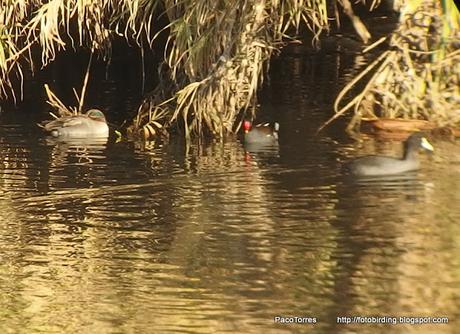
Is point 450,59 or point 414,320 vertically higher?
point 450,59

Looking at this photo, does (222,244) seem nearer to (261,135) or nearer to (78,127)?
(261,135)

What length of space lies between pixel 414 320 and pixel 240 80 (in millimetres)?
9665

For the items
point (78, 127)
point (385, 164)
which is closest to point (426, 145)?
point (385, 164)

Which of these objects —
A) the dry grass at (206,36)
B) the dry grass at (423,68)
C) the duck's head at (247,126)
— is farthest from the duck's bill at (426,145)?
the duck's head at (247,126)

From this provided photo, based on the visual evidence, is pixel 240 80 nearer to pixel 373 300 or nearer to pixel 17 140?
pixel 17 140

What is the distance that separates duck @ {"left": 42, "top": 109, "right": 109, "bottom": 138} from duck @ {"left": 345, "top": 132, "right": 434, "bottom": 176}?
6081 mm

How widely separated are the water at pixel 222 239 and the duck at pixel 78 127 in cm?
150

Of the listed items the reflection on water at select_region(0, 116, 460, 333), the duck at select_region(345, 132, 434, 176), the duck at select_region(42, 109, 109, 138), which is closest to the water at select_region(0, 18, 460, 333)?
the reflection on water at select_region(0, 116, 460, 333)

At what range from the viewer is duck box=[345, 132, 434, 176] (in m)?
14.3

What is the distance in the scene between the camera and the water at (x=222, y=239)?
Answer: 9.15 meters

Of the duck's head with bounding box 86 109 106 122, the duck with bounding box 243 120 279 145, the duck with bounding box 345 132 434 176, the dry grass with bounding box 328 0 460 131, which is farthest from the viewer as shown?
the duck's head with bounding box 86 109 106 122

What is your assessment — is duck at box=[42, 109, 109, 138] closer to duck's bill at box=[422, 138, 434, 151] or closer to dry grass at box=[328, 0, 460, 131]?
dry grass at box=[328, 0, 460, 131]

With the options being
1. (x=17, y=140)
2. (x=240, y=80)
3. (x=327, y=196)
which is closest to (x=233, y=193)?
(x=327, y=196)

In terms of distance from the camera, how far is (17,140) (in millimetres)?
19078
